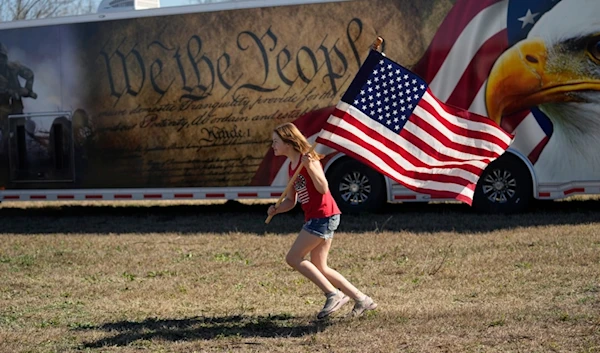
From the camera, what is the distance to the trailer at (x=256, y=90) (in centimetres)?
1338

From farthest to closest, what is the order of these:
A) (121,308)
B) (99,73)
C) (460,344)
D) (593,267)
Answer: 1. (99,73)
2. (593,267)
3. (121,308)
4. (460,344)

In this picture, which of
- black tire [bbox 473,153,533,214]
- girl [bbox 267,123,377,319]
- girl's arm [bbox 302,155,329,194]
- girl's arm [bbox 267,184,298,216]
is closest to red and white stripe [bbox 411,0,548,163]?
black tire [bbox 473,153,533,214]

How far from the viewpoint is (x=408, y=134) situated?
24.3 ft

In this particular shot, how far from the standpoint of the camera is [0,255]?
11.5 meters

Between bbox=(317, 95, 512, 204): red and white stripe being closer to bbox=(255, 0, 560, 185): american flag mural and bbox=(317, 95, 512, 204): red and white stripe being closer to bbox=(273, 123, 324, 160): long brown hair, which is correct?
bbox=(273, 123, 324, 160): long brown hair

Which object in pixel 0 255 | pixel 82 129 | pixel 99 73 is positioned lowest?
pixel 0 255

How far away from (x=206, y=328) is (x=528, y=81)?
314 inches

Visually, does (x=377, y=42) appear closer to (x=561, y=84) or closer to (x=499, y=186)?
(x=561, y=84)

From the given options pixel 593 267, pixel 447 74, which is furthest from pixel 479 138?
pixel 447 74

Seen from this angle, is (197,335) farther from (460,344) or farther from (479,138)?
(479,138)

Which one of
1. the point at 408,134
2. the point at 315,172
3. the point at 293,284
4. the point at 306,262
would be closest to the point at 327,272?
the point at 306,262

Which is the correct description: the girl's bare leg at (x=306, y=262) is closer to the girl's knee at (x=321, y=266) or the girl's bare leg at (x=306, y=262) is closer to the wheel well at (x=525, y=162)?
the girl's knee at (x=321, y=266)

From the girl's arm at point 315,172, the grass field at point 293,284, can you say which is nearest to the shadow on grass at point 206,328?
the grass field at point 293,284

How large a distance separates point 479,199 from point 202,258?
16.7 ft
